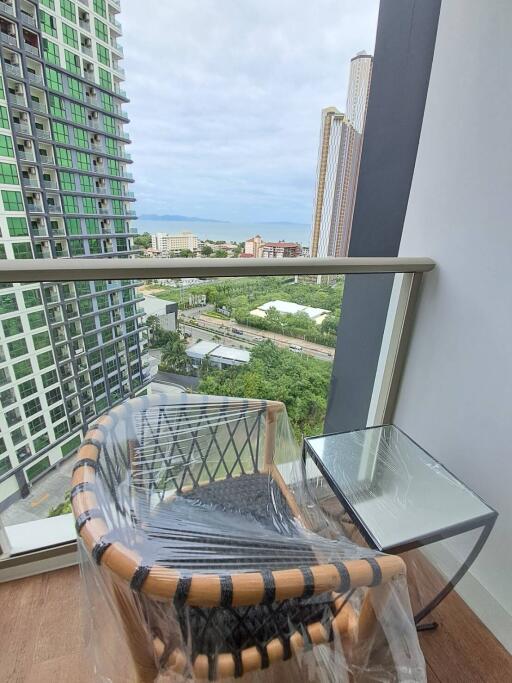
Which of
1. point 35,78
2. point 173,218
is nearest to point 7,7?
point 35,78

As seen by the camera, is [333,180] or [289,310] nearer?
[289,310]

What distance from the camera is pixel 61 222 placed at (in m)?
1.13

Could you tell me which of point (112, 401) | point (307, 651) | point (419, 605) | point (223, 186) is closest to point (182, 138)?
point (223, 186)

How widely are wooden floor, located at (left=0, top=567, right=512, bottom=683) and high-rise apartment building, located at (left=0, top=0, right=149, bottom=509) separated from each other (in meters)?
0.37

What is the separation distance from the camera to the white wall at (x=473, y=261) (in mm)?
1062

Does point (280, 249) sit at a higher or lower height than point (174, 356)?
higher

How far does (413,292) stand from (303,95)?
97 cm

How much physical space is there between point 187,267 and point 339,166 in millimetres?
1069

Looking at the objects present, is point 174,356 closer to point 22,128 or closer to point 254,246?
point 254,246

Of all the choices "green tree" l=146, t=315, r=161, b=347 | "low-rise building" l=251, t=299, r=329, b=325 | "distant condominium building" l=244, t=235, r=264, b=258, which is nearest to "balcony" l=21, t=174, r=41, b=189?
"green tree" l=146, t=315, r=161, b=347

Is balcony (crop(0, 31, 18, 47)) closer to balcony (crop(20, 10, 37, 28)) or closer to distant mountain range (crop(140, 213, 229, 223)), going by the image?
balcony (crop(20, 10, 37, 28))

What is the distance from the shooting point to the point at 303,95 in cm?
145

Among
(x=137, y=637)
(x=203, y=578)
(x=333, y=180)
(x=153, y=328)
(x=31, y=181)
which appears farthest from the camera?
(x=333, y=180)

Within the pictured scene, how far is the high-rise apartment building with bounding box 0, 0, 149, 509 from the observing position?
3.35ft
